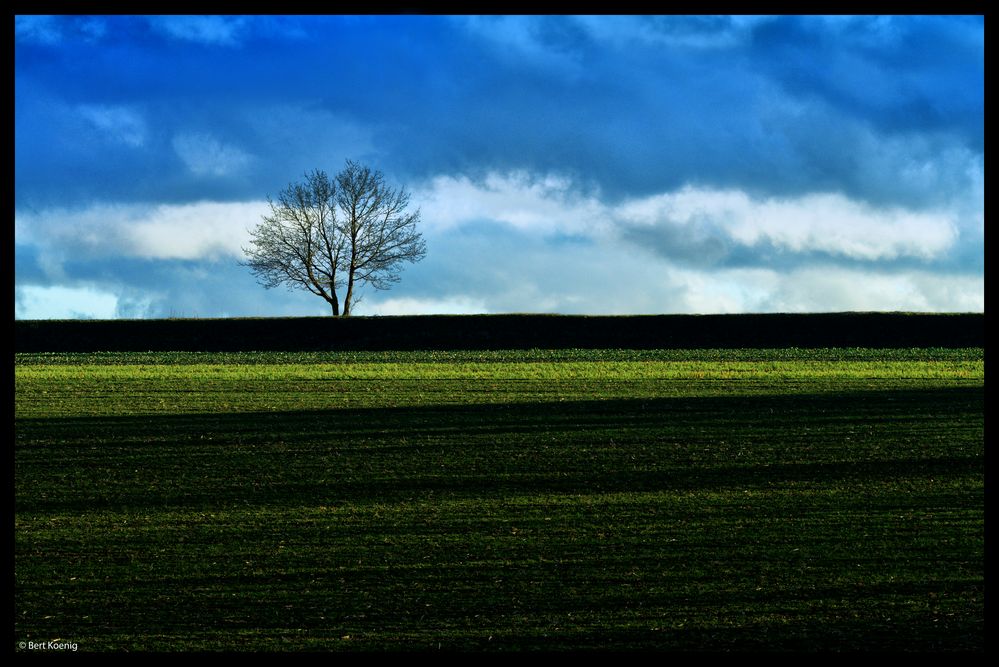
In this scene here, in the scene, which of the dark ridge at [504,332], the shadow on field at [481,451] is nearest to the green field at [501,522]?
the shadow on field at [481,451]

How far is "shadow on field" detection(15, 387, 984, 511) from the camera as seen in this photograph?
9.63m

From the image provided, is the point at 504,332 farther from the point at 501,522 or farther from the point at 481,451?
the point at 501,522

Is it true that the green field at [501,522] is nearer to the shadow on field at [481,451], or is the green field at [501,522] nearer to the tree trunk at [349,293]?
the shadow on field at [481,451]

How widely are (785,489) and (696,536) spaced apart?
2.19 m

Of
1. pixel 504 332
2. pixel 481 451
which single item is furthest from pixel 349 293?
pixel 481 451

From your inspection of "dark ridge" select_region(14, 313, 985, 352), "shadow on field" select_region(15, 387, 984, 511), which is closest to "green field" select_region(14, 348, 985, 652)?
"shadow on field" select_region(15, 387, 984, 511)

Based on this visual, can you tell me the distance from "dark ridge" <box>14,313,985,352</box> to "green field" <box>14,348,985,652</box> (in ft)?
59.4

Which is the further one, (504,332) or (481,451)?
(504,332)

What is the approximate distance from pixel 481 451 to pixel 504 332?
2545 centimetres

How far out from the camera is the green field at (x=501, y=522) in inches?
227

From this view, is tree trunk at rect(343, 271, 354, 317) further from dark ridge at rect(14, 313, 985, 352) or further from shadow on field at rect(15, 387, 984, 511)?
shadow on field at rect(15, 387, 984, 511)

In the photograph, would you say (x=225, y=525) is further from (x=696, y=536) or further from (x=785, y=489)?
(x=785, y=489)

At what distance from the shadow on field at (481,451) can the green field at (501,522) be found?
0.06 m

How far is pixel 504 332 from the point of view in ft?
121
